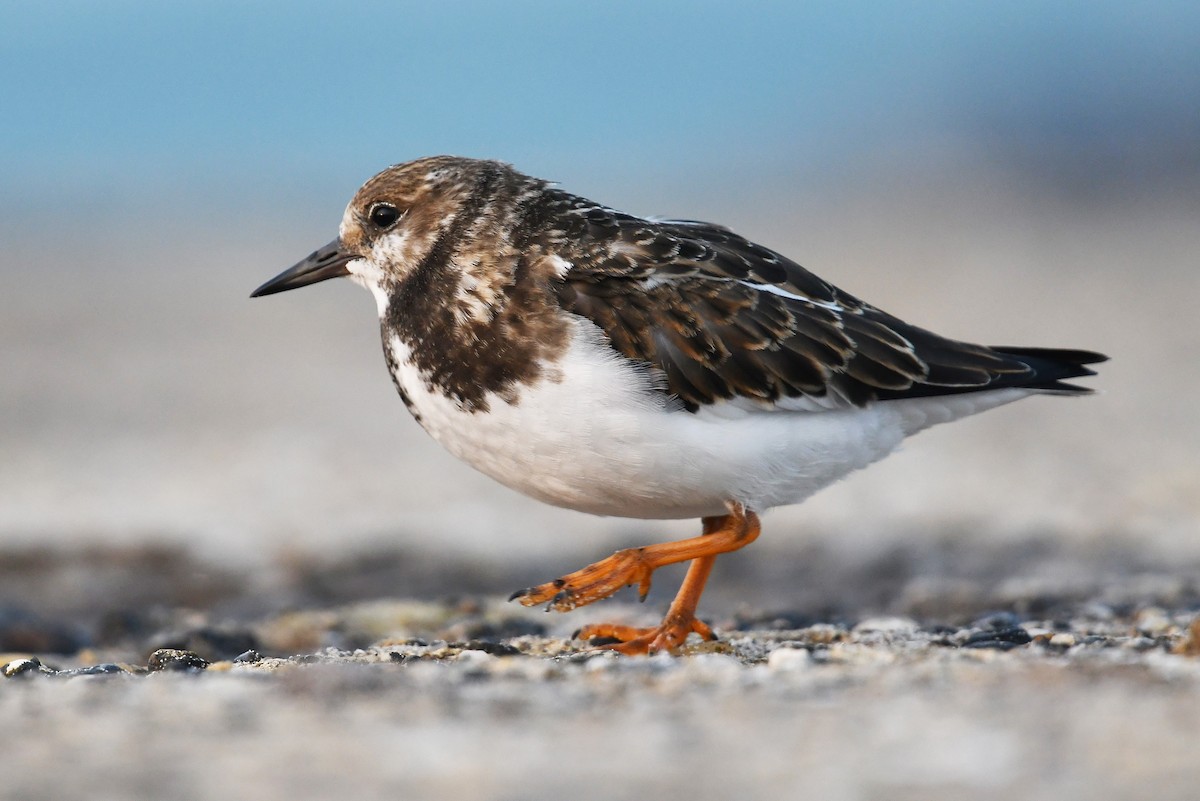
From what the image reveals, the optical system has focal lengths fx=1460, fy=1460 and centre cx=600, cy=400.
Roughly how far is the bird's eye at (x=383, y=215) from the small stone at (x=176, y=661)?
174 centimetres

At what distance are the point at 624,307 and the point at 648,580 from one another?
1.06 m

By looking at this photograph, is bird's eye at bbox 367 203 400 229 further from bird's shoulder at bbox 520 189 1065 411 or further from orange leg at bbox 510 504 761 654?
orange leg at bbox 510 504 761 654

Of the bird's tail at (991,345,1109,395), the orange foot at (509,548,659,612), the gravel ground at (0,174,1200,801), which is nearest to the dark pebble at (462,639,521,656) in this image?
the gravel ground at (0,174,1200,801)

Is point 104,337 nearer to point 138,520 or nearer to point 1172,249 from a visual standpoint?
point 138,520

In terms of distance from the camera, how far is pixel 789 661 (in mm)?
4520

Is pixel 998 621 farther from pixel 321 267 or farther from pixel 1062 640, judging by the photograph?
pixel 321 267

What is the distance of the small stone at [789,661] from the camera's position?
4414 mm

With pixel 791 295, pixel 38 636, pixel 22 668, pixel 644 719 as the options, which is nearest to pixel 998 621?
pixel 791 295

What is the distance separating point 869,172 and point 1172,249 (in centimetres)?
1415

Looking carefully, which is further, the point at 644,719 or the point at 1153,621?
the point at 1153,621

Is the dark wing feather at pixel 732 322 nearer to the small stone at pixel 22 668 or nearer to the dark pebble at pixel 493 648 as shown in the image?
the dark pebble at pixel 493 648

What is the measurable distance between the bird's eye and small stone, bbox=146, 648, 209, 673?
1.74 m

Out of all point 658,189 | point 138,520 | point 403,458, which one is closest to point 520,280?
point 138,520

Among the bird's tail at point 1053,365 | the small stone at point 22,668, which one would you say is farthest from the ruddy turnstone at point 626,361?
the small stone at point 22,668
